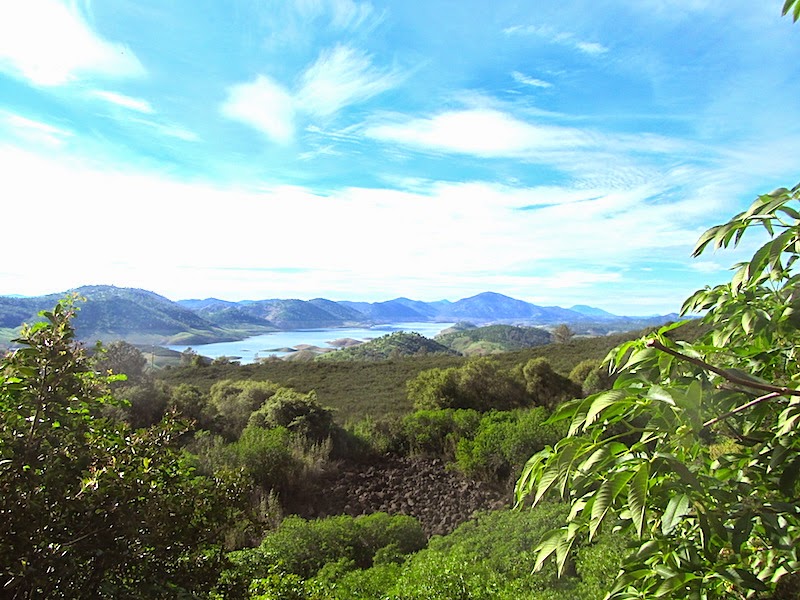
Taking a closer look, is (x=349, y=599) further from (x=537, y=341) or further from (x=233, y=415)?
(x=537, y=341)

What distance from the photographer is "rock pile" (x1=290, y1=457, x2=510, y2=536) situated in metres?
8.52

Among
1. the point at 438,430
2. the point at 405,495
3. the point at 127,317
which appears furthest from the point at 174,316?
the point at 405,495

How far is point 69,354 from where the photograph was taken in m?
2.02

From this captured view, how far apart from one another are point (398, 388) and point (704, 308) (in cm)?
2128

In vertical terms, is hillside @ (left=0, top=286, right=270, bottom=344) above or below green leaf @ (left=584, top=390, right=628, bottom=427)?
below

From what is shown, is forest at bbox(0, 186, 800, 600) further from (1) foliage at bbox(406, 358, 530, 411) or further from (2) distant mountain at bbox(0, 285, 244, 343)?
(2) distant mountain at bbox(0, 285, 244, 343)

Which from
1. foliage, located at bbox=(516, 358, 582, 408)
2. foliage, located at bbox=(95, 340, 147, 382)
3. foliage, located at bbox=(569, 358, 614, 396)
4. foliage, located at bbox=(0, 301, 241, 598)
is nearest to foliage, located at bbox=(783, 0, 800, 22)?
foliage, located at bbox=(0, 301, 241, 598)

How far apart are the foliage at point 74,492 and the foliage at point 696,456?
1.66 m

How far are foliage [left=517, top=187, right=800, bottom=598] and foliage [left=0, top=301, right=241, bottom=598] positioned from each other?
1.66m

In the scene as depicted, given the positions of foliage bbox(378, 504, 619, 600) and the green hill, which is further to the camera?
the green hill

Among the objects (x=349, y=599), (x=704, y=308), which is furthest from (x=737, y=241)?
(x=349, y=599)

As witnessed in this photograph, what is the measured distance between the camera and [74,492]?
192 centimetres

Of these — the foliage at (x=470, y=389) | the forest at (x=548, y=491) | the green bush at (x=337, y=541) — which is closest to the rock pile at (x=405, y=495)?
the green bush at (x=337, y=541)

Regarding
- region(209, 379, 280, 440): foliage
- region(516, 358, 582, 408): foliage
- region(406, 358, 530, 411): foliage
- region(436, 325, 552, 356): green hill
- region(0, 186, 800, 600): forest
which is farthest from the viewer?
region(436, 325, 552, 356): green hill
